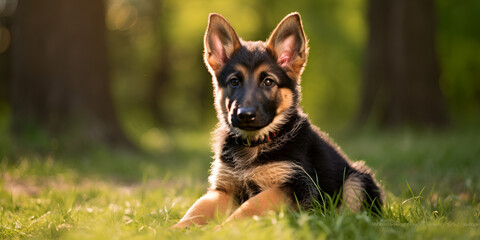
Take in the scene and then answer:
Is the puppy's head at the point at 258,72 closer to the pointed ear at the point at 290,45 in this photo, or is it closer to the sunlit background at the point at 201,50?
the pointed ear at the point at 290,45

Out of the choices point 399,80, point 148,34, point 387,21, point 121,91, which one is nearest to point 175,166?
point 399,80

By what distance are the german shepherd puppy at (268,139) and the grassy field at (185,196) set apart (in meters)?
0.31

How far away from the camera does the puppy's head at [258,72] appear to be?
13.3 feet

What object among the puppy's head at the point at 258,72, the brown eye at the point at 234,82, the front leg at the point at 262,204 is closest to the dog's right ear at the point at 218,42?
the puppy's head at the point at 258,72

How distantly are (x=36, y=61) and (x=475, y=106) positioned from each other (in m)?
17.1

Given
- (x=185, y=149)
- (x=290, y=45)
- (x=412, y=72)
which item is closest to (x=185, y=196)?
(x=290, y=45)

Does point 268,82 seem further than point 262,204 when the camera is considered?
Yes

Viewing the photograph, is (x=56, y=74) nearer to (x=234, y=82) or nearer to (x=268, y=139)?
(x=234, y=82)

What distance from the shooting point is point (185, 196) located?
17.7ft

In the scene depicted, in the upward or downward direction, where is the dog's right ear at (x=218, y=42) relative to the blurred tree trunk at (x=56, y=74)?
upward

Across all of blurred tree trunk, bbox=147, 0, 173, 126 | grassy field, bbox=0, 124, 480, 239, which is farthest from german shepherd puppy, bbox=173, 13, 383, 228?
blurred tree trunk, bbox=147, 0, 173, 126

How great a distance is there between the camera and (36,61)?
878cm

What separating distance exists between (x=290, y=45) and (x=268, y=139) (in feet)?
3.25

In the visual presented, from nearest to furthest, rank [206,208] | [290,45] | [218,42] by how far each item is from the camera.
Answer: [206,208] → [290,45] → [218,42]
